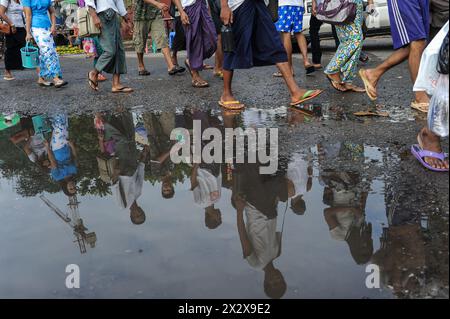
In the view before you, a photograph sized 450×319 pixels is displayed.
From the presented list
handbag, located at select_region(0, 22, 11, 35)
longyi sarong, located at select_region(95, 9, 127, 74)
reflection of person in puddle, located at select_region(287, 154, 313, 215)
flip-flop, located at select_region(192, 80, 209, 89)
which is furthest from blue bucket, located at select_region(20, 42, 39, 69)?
reflection of person in puddle, located at select_region(287, 154, 313, 215)

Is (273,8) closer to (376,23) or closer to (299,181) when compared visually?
(299,181)

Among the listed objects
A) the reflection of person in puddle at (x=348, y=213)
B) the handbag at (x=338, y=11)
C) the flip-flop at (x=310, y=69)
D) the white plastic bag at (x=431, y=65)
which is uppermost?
the handbag at (x=338, y=11)

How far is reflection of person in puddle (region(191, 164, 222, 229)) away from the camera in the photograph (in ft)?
11.5

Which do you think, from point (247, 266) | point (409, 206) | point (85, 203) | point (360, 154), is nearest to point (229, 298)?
point (247, 266)

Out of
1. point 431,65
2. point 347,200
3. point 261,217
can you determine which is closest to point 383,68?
point 431,65

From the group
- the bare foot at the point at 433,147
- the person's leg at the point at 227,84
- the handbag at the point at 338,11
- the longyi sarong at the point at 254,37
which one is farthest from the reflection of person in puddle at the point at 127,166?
the handbag at the point at 338,11

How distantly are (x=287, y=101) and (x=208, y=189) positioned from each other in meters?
2.80

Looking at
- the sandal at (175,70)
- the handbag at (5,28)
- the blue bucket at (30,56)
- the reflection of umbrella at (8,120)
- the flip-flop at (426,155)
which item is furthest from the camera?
the handbag at (5,28)

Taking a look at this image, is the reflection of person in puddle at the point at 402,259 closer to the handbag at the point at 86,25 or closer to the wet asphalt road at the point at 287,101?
the wet asphalt road at the point at 287,101

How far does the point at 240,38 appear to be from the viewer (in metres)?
5.96

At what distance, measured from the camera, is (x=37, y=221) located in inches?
142

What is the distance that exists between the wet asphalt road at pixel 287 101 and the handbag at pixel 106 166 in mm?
1410

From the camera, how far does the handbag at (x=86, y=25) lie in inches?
289

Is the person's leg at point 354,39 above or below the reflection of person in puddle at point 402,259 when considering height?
above
